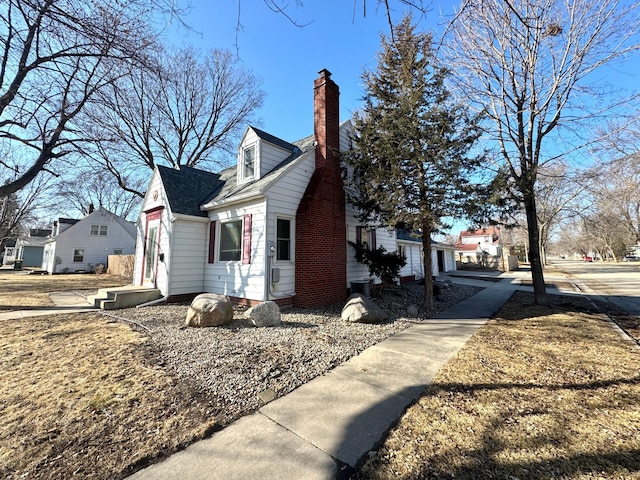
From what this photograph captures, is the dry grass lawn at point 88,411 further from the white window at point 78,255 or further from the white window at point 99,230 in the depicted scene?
the white window at point 99,230

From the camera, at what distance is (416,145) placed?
799cm

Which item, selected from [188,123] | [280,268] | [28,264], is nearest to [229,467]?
[280,268]

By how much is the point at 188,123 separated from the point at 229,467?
24.6m

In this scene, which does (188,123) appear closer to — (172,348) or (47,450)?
(172,348)

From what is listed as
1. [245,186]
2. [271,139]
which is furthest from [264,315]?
[271,139]

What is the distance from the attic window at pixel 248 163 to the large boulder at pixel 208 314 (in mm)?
5299

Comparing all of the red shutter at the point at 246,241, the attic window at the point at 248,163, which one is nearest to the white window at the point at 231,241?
the red shutter at the point at 246,241

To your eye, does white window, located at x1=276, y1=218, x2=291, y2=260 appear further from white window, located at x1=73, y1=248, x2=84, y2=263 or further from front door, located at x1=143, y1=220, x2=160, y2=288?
white window, located at x1=73, y1=248, x2=84, y2=263

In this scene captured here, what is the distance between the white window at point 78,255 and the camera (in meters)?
26.8

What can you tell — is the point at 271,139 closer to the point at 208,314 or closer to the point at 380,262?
the point at 380,262

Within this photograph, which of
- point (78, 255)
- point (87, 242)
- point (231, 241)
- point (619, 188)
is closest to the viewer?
point (231, 241)

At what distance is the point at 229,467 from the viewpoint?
2.24 metres

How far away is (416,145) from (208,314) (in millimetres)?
7439

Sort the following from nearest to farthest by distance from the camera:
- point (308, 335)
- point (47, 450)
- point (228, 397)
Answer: point (47, 450), point (228, 397), point (308, 335)
